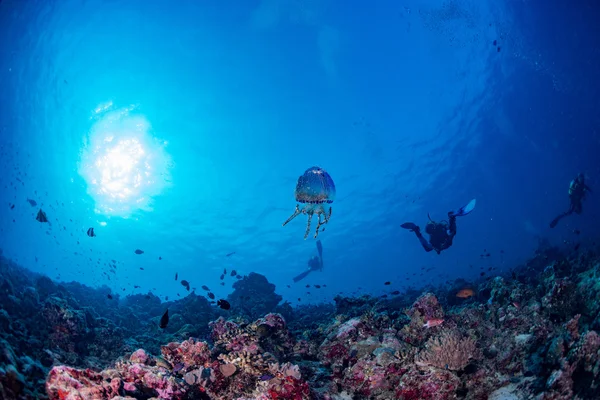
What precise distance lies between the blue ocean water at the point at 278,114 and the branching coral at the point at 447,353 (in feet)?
58.7

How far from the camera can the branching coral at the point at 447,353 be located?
Result: 15.7ft

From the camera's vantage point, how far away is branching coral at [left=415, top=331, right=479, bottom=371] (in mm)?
4793

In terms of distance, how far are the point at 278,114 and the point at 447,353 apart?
80.2ft

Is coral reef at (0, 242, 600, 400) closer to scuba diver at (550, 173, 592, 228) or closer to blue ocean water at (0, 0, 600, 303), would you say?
scuba diver at (550, 173, 592, 228)

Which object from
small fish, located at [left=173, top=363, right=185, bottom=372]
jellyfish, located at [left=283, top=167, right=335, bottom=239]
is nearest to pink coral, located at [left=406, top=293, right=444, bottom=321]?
jellyfish, located at [left=283, top=167, right=335, bottom=239]

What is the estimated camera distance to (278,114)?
26391 mm

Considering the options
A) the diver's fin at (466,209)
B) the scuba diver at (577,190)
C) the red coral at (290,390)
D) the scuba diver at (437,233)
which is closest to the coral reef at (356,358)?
the red coral at (290,390)

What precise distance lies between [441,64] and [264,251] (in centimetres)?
3950

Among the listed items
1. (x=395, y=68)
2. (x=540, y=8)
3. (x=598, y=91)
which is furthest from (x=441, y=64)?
(x=598, y=91)

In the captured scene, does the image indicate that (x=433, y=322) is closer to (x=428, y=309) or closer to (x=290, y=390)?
(x=428, y=309)

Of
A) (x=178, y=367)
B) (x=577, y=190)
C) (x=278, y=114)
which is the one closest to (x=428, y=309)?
(x=178, y=367)

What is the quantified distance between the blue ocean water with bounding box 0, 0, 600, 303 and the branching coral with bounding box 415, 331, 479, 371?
1789 centimetres

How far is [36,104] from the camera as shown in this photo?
875 inches

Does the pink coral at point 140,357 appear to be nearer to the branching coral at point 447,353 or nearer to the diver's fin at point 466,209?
the branching coral at point 447,353
